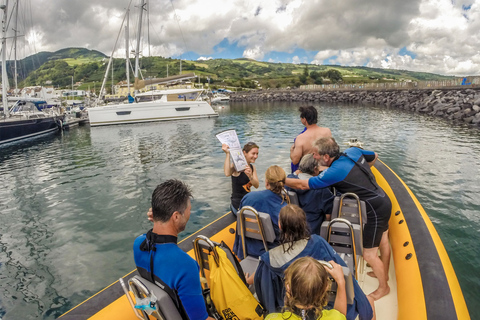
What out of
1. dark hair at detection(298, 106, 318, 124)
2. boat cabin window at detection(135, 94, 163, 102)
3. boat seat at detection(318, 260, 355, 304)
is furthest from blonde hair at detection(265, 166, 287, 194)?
boat cabin window at detection(135, 94, 163, 102)

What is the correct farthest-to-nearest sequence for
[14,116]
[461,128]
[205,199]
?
[14,116], [461,128], [205,199]

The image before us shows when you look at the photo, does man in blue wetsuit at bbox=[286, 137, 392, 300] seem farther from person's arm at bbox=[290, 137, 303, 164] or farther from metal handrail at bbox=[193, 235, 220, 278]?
person's arm at bbox=[290, 137, 303, 164]

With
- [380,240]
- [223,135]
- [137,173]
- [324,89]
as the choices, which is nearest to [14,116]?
[137,173]

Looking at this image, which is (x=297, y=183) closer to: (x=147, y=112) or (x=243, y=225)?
(x=243, y=225)

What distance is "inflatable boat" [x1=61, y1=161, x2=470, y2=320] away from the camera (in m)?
2.67

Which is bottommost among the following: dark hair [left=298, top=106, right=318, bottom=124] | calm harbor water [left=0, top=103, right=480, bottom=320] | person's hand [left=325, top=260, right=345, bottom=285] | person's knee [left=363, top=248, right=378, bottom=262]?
calm harbor water [left=0, top=103, right=480, bottom=320]

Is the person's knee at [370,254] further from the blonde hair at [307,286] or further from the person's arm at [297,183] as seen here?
the blonde hair at [307,286]

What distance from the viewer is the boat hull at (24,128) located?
22219 mm

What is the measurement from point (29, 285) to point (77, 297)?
3.30 feet

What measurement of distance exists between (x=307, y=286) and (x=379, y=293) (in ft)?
8.16

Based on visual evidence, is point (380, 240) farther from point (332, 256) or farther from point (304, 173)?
point (332, 256)

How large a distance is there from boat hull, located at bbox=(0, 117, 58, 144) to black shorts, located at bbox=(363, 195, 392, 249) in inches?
1045

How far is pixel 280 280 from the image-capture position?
237 centimetres

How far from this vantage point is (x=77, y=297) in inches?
191
